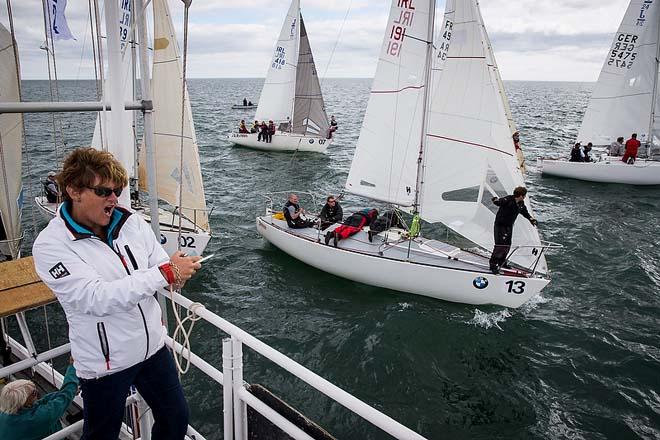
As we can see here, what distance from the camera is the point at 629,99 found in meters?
21.7

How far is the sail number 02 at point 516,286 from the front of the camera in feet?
30.9

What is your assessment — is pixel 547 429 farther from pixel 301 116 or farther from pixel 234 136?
pixel 234 136

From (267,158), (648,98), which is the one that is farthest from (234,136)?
(648,98)

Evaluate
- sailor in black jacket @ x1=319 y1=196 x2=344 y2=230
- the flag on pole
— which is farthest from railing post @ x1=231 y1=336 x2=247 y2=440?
sailor in black jacket @ x1=319 y1=196 x2=344 y2=230

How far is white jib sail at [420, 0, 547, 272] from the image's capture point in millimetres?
9695

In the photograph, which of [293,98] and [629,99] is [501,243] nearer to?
[629,99]

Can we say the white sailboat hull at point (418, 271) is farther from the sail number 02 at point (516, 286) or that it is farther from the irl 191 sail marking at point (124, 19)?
the irl 191 sail marking at point (124, 19)

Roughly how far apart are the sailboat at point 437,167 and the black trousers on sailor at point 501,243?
30 cm

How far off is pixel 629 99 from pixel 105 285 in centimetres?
2565

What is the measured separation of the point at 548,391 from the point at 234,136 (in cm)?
2641

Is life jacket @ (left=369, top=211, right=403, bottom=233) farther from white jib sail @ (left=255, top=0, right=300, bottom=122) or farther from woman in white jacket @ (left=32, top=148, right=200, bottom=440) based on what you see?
white jib sail @ (left=255, top=0, right=300, bottom=122)

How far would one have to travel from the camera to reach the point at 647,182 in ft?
69.7

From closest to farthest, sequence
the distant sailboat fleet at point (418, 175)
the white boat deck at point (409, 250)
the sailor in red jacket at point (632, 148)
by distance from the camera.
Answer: the distant sailboat fleet at point (418, 175) → the white boat deck at point (409, 250) → the sailor in red jacket at point (632, 148)

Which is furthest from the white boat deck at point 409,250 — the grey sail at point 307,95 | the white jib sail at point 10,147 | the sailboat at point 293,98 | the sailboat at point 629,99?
the sailboat at point 293,98
